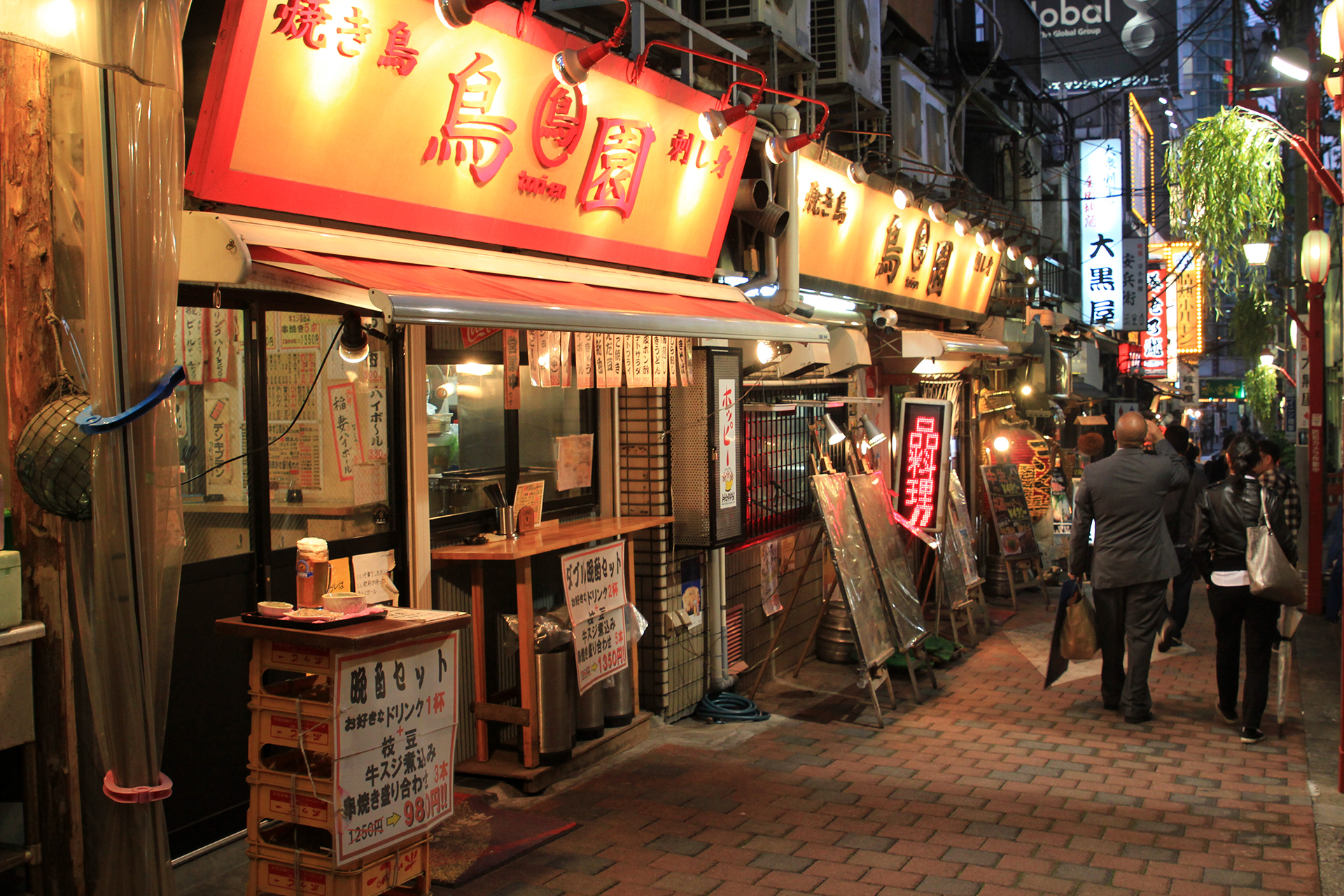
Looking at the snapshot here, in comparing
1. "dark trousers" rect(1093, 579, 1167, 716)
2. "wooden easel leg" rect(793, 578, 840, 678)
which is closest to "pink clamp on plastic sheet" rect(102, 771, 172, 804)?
"wooden easel leg" rect(793, 578, 840, 678)

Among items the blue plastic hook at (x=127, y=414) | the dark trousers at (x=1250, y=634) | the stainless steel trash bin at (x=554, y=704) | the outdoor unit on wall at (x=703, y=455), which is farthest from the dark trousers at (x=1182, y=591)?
the blue plastic hook at (x=127, y=414)

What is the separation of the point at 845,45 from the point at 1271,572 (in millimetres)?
6735

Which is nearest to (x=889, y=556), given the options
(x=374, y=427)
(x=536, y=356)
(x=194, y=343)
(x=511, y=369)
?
(x=536, y=356)

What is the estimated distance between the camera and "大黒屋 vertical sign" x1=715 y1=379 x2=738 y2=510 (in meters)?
8.59

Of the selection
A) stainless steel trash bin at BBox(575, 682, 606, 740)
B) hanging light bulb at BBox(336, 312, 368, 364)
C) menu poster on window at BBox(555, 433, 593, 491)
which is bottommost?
stainless steel trash bin at BBox(575, 682, 606, 740)

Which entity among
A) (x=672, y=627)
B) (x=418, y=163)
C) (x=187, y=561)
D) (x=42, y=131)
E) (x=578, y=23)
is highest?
(x=578, y=23)

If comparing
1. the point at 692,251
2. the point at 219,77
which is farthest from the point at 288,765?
the point at 692,251

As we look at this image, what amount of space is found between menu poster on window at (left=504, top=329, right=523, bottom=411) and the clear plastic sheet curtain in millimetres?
2423

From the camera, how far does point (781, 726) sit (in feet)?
28.0

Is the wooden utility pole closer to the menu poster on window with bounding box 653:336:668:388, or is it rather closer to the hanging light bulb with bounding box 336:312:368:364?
the hanging light bulb with bounding box 336:312:368:364

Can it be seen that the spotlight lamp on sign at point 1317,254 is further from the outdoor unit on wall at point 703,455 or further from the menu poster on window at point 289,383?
the menu poster on window at point 289,383

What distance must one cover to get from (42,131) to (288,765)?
9.15 ft

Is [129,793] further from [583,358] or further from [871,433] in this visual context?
[871,433]

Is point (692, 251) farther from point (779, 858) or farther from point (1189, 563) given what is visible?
point (1189, 563)
